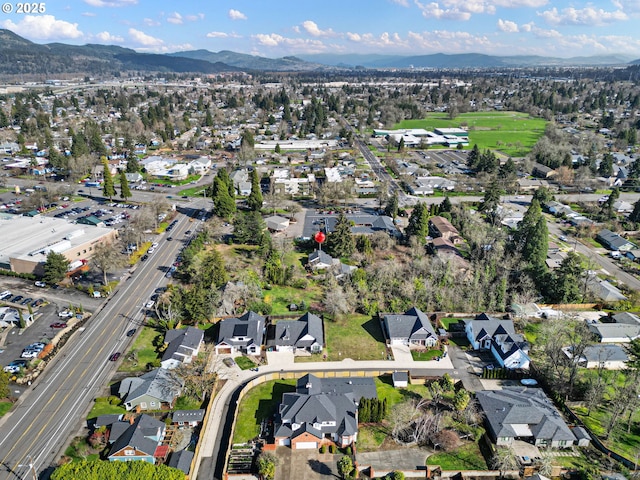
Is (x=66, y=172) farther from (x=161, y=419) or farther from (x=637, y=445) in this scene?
A: (x=637, y=445)

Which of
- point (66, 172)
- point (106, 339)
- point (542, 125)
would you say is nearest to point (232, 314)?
point (106, 339)

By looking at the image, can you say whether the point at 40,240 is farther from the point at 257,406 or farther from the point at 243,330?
the point at 257,406

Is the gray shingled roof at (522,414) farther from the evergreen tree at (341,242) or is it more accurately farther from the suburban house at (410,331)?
the evergreen tree at (341,242)

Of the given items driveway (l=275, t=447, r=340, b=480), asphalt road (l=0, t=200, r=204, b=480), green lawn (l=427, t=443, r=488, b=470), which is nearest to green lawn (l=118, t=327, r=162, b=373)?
asphalt road (l=0, t=200, r=204, b=480)

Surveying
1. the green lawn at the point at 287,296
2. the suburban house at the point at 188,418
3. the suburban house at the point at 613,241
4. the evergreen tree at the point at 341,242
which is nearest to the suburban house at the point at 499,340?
the green lawn at the point at 287,296

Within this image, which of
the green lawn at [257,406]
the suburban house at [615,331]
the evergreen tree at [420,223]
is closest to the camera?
the green lawn at [257,406]
